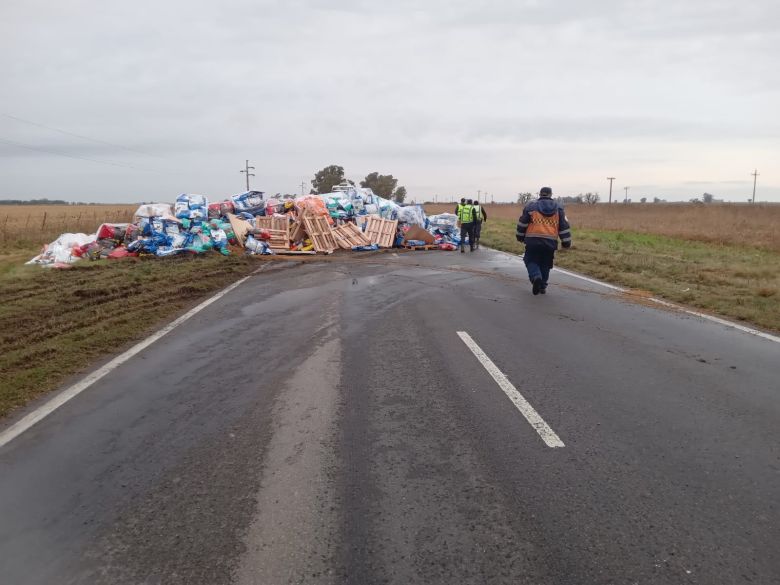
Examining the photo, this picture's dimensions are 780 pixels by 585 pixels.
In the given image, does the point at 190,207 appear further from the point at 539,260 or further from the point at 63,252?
the point at 539,260

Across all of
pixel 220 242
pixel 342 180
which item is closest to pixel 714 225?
pixel 220 242

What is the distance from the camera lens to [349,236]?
20.5 m

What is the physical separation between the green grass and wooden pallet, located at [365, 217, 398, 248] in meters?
4.33

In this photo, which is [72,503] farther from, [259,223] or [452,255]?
[259,223]

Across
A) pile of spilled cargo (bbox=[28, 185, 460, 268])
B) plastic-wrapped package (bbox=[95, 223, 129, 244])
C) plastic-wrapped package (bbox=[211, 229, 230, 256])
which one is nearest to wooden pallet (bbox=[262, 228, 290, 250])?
pile of spilled cargo (bbox=[28, 185, 460, 268])

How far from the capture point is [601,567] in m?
2.57

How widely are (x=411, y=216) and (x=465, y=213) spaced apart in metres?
3.48

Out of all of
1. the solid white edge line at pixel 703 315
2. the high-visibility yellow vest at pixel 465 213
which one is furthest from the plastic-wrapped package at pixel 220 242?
the solid white edge line at pixel 703 315

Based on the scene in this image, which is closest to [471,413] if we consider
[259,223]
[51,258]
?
[51,258]

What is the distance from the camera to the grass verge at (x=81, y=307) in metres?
5.85

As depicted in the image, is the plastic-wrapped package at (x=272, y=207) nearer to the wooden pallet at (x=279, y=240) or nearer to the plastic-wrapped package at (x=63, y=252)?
the wooden pallet at (x=279, y=240)

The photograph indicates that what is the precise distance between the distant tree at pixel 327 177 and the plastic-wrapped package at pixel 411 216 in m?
75.6

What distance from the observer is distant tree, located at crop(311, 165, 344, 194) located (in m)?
97.2

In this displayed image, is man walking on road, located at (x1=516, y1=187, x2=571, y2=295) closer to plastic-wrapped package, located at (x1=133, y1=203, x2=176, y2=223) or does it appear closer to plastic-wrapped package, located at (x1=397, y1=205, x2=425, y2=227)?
plastic-wrapped package, located at (x1=397, y1=205, x2=425, y2=227)
